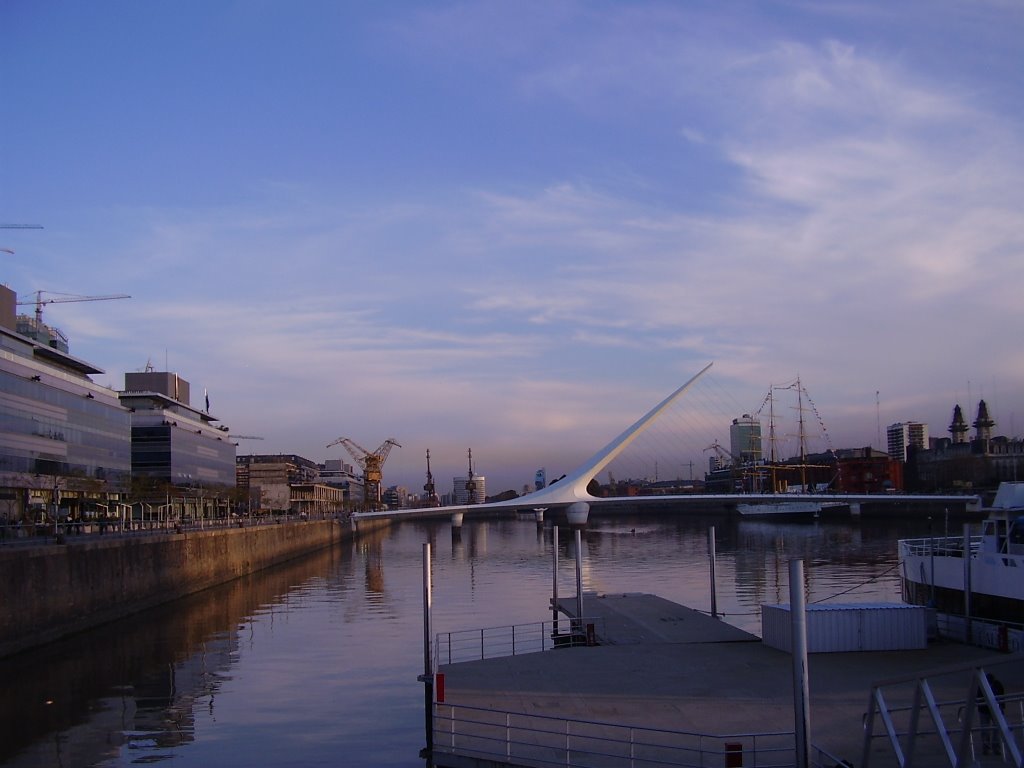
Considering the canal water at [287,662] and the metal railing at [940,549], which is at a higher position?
the metal railing at [940,549]

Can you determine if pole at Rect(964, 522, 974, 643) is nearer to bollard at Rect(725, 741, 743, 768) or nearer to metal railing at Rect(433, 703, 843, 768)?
metal railing at Rect(433, 703, 843, 768)

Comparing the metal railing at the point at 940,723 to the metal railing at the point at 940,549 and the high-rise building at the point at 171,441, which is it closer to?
the metal railing at the point at 940,549

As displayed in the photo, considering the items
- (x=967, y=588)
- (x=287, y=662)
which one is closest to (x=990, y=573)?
(x=967, y=588)

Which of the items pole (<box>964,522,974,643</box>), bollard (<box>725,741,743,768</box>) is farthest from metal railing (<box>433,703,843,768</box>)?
pole (<box>964,522,974,643</box>)

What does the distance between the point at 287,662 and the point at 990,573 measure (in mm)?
18487

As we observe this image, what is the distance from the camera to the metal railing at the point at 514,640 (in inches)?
957

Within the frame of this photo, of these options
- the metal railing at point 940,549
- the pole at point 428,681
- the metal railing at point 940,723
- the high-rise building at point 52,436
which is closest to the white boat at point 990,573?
the metal railing at point 940,549

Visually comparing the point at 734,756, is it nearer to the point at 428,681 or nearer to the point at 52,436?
the point at 428,681

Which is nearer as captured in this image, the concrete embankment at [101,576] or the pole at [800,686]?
the pole at [800,686]

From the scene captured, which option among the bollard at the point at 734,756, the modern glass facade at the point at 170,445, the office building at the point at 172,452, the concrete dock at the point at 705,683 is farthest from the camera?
the modern glass facade at the point at 170,445

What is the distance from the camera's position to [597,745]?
Answer: 13328mm

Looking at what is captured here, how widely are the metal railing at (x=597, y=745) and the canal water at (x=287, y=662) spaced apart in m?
3.15

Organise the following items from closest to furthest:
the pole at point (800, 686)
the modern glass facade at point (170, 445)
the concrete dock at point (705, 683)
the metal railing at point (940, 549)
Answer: the pole at point (800, 686), the concrete dock at point (705, 683), the metal railing at point (940, 549), the modern glass facade at point (170, 445)

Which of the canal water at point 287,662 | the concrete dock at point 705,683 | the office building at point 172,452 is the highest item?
the office building at point 172,452
